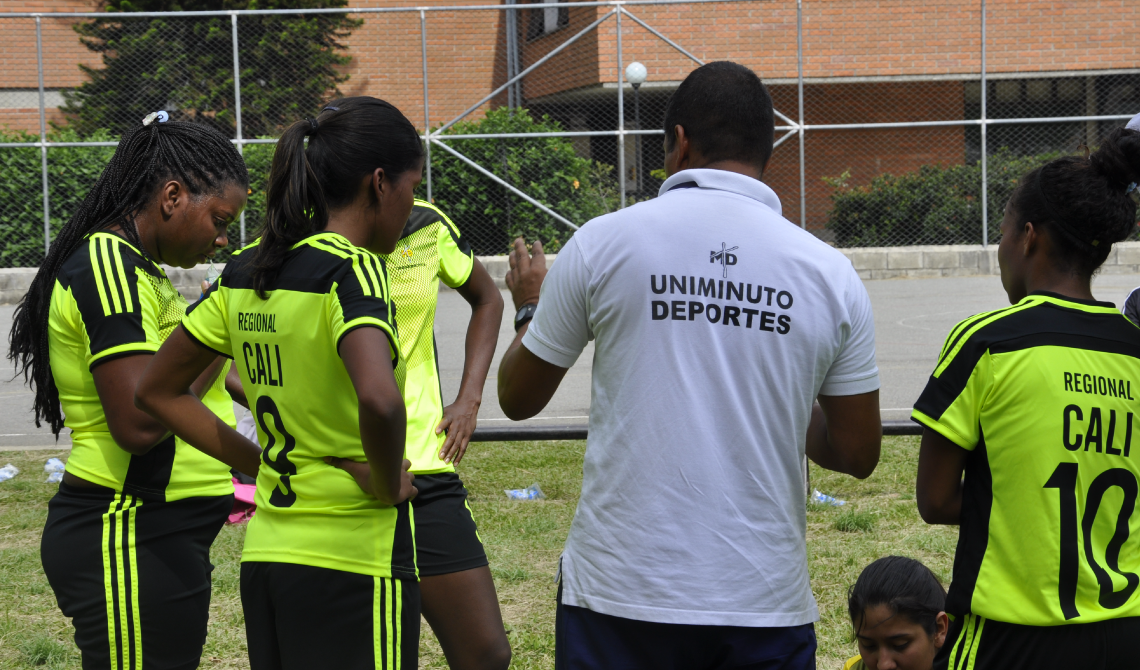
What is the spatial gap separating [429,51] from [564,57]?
9.80 feet

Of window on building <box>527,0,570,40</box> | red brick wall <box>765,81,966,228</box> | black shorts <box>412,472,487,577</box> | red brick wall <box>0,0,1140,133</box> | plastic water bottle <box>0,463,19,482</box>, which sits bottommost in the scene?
plastic water bottle <box>0,463,19,482</box>

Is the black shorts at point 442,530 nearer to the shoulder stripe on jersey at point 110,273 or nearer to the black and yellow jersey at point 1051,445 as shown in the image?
the shoulder stripe on jersey at point 110,273

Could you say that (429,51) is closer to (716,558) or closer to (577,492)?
(577,492)

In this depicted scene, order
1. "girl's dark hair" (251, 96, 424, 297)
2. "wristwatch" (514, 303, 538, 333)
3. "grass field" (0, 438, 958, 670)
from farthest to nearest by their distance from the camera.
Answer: "grass field" (0, 438, 958, 670)
"wristwatch" (514, 303, 538, 333)
"girl's dark hair" (251, 96, 424, 297)

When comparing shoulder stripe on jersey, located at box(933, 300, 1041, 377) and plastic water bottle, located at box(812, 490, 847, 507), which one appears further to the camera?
plastic water bottle, located at box(812, 490, 847, 507)

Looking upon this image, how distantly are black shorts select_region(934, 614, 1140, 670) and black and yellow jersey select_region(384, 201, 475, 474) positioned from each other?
5.44ft

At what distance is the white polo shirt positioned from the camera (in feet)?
6.73

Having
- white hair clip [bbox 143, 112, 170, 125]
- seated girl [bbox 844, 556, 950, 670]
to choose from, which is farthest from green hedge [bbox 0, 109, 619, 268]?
seated girl [bbox 844, 556, 950, 670]

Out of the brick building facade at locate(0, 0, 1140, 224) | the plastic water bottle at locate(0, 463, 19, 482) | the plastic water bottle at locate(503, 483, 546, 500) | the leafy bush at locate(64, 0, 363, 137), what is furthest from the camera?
the brick building facade at locate(0, 0, 1140, 224)

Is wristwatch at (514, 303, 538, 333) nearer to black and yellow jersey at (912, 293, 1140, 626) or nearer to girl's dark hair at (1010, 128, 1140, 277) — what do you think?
black and yellow jersey at (912, 293, 1140, 626)

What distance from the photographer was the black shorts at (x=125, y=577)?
8.50ft

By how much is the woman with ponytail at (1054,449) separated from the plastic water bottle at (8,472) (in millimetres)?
6453

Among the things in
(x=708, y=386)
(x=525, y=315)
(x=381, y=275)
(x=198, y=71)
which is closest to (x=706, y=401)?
(x=708, y=386)

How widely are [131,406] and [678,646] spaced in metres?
1.43
